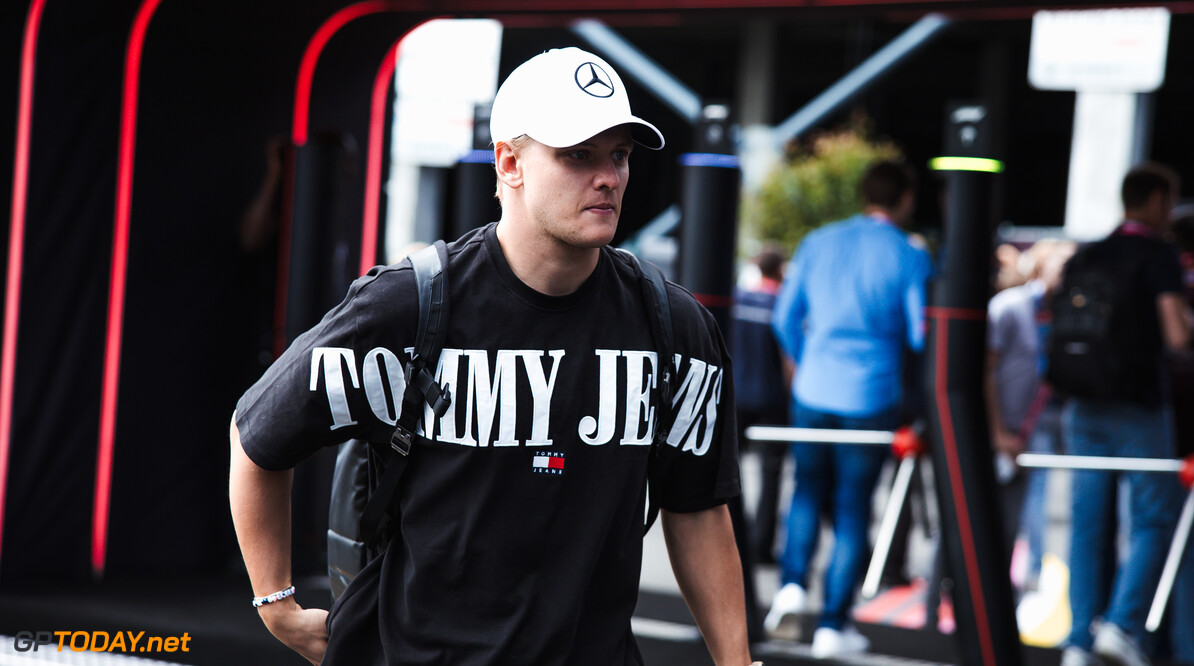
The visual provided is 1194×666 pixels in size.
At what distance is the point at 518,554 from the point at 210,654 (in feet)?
10.4

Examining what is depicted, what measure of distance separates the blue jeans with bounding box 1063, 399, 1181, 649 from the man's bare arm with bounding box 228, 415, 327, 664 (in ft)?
12.0

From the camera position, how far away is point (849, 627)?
17.5 ft

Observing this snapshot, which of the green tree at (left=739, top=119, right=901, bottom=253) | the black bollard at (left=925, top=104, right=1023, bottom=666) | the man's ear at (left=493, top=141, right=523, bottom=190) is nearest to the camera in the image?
the man's ear at (left=493, top=141, right=523, bottom=190)

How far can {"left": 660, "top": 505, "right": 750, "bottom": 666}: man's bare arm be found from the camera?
231 centimetres

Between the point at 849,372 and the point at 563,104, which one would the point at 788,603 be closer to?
the point at 849,372

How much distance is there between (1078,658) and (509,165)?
12.3 feet

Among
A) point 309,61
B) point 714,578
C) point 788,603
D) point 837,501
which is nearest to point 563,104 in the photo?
point 714,578

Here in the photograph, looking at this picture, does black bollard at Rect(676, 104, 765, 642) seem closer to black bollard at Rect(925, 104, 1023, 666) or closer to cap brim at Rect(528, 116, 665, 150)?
black bollard at Rect(925, 104, 1023, 666)

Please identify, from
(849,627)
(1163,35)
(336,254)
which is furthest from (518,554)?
(1163,35)

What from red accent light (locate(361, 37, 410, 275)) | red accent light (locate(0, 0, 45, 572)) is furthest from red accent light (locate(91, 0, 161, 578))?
red accent light (locate(361, 37, 410, 275))

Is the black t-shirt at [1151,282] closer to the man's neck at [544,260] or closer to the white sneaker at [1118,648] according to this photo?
the white sneaker at [1118,648]

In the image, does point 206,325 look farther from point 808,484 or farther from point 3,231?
point 808,484

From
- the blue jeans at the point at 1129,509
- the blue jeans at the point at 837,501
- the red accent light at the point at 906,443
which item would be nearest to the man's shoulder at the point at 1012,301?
the blue jeans at the point at 1129,509

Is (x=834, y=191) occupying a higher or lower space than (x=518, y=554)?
higher
